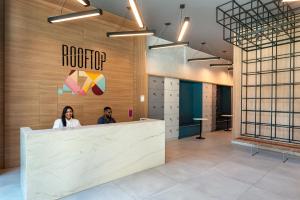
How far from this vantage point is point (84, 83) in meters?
4.65

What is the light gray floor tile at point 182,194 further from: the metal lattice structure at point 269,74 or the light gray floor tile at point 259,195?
the metal lattice structure at point 269,74

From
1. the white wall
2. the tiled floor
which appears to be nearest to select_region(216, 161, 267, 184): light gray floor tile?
the tiled floor

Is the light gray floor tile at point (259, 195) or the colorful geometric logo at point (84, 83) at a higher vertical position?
the colorful geometric logo at point (84, 83)

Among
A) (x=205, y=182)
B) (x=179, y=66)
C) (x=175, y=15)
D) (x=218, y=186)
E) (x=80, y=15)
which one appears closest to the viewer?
(x=218, y=186)

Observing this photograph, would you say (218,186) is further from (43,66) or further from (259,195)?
(43,66)

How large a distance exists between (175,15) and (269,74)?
10.7 ft

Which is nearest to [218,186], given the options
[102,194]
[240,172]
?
[240,172]

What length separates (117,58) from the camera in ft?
17.6

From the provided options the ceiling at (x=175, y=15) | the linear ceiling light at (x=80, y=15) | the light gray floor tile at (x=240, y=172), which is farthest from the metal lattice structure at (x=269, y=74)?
the linear ceiling light at (x=80, y=15)

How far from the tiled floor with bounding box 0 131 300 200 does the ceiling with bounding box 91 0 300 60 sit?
152 inches

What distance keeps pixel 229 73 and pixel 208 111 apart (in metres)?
3.20

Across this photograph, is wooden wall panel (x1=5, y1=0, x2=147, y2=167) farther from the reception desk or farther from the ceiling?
the reception desk

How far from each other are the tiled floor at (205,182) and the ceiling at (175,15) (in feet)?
12.7

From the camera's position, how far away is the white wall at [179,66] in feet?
21.3
